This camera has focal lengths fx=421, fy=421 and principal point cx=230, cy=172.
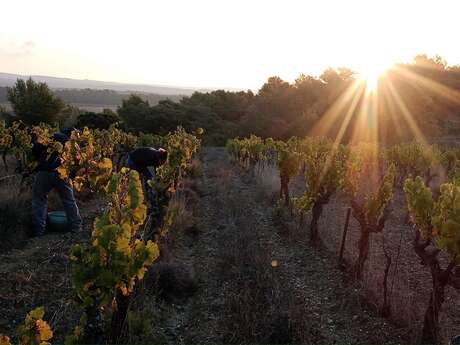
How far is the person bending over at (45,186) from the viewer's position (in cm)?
759

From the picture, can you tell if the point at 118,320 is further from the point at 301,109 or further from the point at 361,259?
the point at 301,109

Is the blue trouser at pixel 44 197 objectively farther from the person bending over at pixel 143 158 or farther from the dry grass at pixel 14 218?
the person bending over at pixel 143 158

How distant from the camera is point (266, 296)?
5457 mm

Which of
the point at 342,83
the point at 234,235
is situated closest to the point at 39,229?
the point at 234,235

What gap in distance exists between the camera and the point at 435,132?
120 feet

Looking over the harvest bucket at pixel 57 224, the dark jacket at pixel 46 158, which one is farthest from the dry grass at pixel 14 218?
the dark jacket at pixel 46 158

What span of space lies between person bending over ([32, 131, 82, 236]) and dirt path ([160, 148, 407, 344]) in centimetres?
223

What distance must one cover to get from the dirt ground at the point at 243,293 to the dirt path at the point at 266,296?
0.05 ft

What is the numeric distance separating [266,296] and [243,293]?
0.42 metres

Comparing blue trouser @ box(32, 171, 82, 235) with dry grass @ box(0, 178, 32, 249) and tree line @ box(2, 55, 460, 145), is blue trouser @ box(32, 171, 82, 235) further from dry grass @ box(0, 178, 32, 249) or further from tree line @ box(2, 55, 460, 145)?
tree line @ box(2, 55, 460, 145)

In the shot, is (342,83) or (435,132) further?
(342,83)

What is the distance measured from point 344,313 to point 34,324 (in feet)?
13.7

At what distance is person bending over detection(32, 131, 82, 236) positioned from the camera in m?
7.59

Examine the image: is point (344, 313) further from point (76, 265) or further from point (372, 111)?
point (372, 111)
